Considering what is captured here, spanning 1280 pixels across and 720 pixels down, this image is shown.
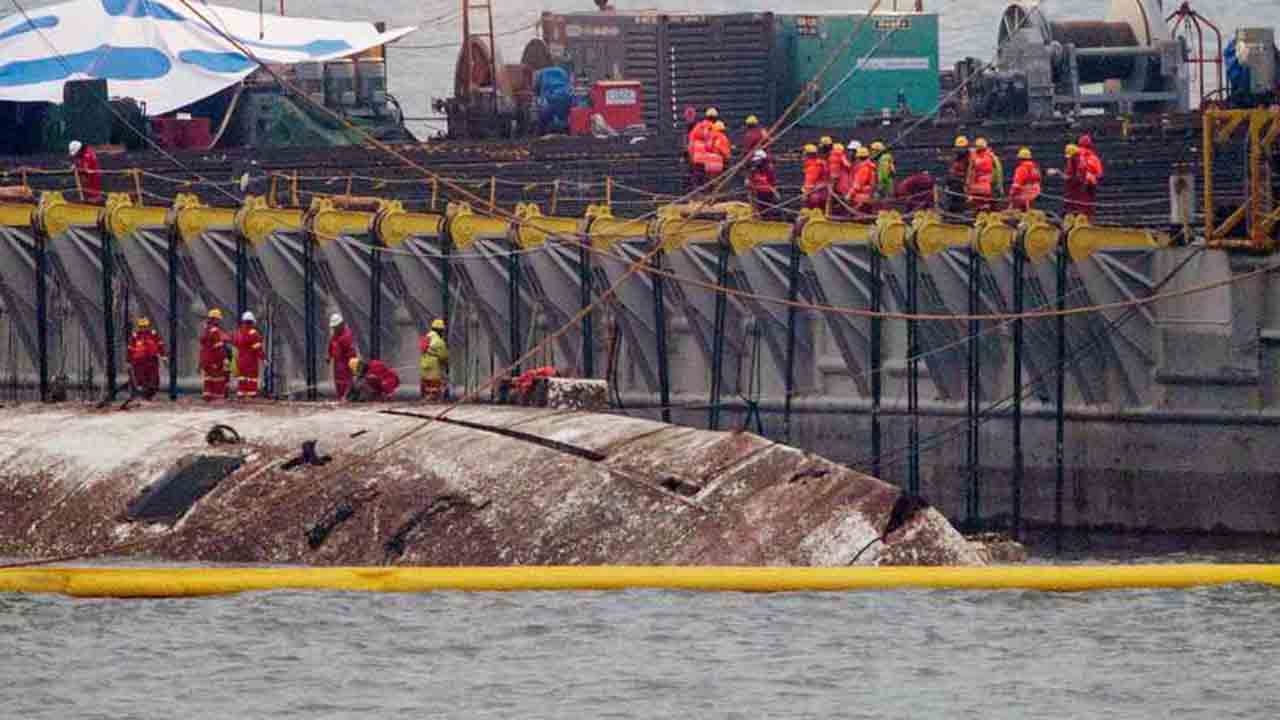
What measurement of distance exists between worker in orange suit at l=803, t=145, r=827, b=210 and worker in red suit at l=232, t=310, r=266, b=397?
1073 cm

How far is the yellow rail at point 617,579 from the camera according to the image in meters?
43.5

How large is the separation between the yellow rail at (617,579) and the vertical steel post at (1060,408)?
38.4 feet

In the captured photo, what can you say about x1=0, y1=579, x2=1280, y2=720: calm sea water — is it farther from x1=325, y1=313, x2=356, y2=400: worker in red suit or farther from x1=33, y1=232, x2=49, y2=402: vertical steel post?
x1=33, y1=232, x2=49, y2=402: vertical steel post

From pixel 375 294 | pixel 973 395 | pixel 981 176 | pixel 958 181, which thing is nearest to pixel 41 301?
pixel 375 294

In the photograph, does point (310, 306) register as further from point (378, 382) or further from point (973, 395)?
point (973, 395)

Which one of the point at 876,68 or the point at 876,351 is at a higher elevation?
the point at 876,68

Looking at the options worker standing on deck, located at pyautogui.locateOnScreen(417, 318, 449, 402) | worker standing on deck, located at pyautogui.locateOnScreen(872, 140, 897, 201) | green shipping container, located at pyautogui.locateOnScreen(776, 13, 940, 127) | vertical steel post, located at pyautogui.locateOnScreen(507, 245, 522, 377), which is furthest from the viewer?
green shipping container, located at pyautogui.locateOnScreen(776, 13, 940, 127)

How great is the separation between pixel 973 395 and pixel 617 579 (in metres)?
13.9

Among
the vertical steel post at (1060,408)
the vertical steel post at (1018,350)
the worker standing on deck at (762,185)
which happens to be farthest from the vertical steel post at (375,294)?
the vertical steel post at (1060,408)

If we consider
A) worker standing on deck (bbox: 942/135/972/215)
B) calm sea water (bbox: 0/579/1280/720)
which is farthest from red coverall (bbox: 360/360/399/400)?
worker standing on deck (bbox: 942/135/972/215)

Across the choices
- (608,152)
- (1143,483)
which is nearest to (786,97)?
(608,152)

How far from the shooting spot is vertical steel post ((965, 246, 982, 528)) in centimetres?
5619

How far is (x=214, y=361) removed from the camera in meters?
56.6

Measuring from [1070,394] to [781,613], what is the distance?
14711 millimetres
